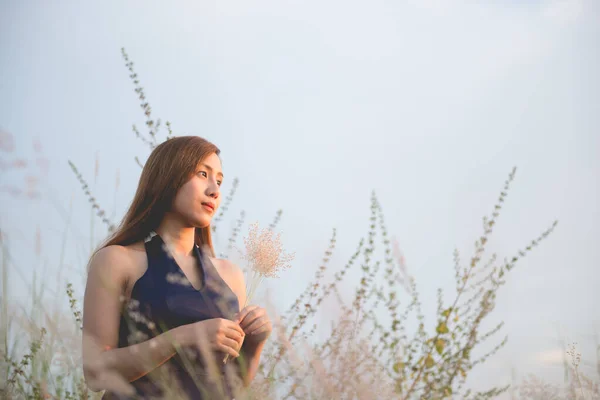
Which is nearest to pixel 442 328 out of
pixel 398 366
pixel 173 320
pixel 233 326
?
pixel 398 366

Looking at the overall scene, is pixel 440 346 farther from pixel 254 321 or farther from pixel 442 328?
pixel 254 321

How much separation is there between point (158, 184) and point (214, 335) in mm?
771

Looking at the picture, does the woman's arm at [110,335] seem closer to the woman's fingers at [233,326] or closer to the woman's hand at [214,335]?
the woman's hand at [214,335]

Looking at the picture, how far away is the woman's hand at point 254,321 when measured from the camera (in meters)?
1.98

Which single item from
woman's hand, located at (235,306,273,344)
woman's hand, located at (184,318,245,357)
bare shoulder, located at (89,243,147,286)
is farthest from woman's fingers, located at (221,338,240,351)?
bare shoulder, located at (89,243,147,286)

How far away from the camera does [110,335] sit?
6.34 ft

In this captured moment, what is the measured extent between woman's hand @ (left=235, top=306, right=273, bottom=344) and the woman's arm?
249 millimetres

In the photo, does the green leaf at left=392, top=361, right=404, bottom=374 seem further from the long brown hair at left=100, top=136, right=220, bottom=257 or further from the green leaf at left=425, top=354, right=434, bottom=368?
the long brown hair at left=100, top=136, right=220, bottom=257

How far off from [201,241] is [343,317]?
78cm

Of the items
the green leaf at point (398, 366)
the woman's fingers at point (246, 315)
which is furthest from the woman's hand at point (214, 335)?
the green leaf at point (398, 366)

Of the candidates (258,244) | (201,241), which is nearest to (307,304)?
(201,241)

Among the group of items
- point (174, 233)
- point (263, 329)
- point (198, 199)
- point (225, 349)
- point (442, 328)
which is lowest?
point (225, 349)

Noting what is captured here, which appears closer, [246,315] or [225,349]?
[225,349]

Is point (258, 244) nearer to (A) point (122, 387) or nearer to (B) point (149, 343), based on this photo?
(B) point (149, 343)
